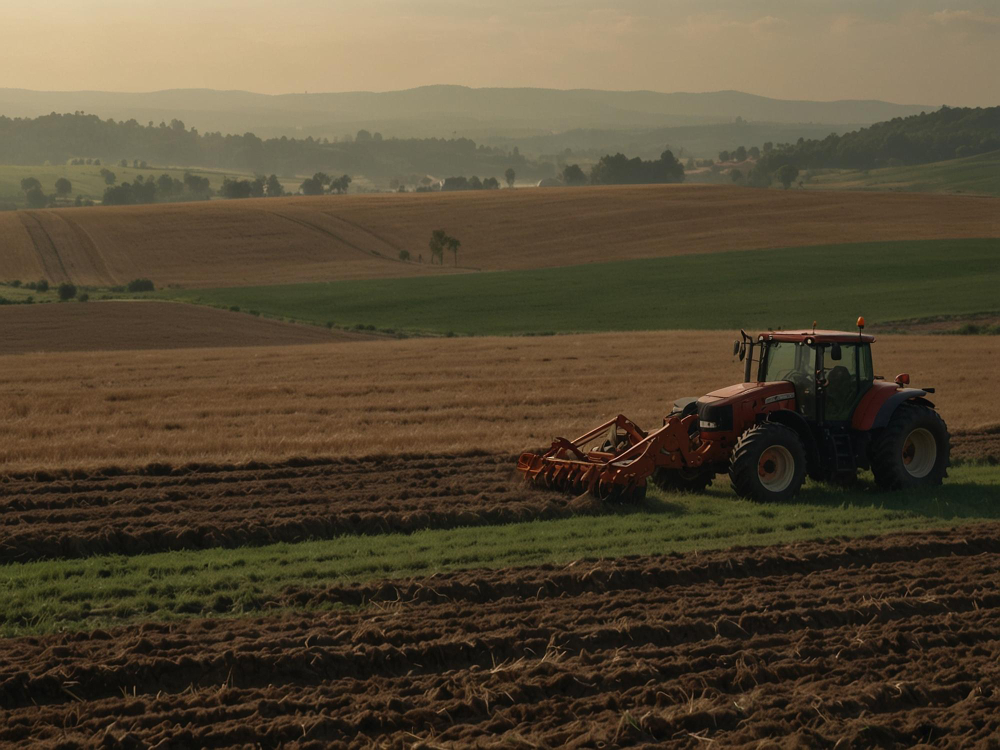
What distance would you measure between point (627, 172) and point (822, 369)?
133773 mm

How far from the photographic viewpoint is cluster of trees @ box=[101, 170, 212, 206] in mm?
130375

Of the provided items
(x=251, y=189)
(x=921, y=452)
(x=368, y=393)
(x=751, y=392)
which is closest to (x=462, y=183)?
(x=251, y=189)

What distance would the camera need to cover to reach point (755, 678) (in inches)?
269

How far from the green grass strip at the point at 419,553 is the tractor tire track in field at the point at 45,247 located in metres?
56.2

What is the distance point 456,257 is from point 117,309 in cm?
3209

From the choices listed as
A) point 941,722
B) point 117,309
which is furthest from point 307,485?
point 117,309

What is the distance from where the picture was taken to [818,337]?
13117mm

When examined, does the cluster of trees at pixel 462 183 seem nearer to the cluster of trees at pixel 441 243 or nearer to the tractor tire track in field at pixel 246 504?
the cluster of trees at pixel 441 243

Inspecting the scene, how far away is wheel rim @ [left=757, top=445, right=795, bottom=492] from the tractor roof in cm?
148

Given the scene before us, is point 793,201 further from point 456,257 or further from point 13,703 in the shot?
point 13,703

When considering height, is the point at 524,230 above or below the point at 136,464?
above

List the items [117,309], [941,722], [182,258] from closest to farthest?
1. [941,722]
2. [117,309]
3. [182,258]

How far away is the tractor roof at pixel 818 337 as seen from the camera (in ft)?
43.0

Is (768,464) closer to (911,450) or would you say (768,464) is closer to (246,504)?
(911,450)
